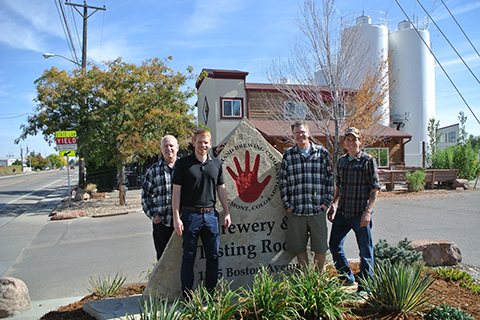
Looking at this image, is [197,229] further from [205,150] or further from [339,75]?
[339,75]

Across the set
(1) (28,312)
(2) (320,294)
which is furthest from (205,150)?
(1) (28,312)

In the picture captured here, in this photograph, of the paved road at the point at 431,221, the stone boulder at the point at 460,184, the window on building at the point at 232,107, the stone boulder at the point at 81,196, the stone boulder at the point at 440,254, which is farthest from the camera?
the window on building at the point at 232,107

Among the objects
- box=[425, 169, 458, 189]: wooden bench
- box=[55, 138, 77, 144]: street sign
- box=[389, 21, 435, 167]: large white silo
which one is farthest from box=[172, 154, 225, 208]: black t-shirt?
box=[389, 21, 435, 167]: large white silo

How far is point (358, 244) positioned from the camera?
3625mm

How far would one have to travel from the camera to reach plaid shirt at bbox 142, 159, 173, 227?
11.9ft

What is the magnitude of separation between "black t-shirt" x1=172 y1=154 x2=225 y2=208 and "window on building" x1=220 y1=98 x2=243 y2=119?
57.4ft

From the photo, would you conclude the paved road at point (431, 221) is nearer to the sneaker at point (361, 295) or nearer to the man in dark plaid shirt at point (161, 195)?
the sneaker at point (361, 295)

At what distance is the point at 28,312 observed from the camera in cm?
379

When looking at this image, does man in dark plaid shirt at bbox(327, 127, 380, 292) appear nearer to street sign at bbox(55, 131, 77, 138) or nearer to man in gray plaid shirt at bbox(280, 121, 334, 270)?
man in gray plaid shirt at bbox(280, 121, 334, 270)

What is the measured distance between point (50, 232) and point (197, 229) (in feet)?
25.6

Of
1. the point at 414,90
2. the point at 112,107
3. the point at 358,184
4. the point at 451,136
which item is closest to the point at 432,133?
the point at 414,90

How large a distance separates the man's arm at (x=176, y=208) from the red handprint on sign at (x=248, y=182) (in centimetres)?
82

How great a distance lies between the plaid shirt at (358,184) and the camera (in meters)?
3.60

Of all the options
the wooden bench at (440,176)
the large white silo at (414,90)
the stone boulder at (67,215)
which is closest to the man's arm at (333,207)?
the stone boulder at (67,215)
